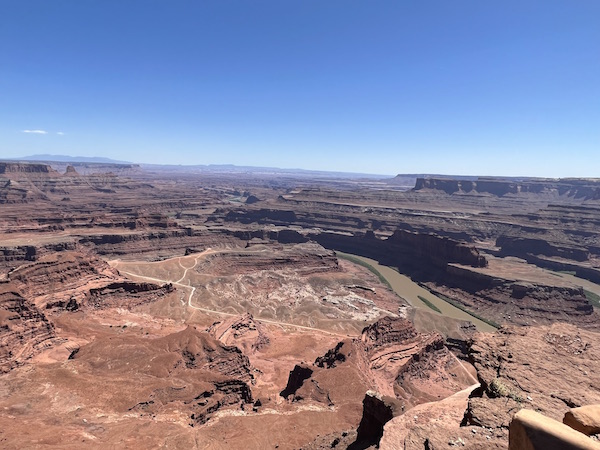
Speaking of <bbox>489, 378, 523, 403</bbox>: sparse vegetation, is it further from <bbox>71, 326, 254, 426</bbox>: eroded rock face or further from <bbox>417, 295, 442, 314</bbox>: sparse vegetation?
<bbox>417, 295, 442, 314</bbox>: sparse vegetation

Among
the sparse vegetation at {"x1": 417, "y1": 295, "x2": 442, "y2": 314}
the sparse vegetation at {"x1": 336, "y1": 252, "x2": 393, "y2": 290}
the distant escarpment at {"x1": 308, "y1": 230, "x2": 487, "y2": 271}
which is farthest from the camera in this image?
the sparse vegetation at {"x1": 336, "y1": 252, "x2": 393, "y2": 290}

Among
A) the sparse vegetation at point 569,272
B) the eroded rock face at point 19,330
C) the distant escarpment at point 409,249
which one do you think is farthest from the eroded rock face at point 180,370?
the sparse vegetation at point 569,272

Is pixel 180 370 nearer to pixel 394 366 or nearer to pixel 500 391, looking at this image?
pixel 394 366

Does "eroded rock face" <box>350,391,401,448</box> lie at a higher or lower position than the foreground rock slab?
lower

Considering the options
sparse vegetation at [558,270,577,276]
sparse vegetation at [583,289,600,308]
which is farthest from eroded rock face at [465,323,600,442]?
sparse vegetation at [558,270,577,276]

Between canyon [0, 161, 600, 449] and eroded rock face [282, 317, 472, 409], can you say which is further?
eroded rock face [282, 317, 472, 409]

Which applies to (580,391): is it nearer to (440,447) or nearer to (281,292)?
(440,447)

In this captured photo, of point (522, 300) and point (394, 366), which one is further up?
point (394, 366)

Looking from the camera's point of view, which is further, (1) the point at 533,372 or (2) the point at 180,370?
(2) the point at 180,370

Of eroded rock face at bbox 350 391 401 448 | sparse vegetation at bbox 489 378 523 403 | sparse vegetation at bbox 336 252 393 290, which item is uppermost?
sparse vegetation at bbox 489 378 523 403

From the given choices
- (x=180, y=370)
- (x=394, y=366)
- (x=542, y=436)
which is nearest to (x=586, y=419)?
(x=542, y=436)
